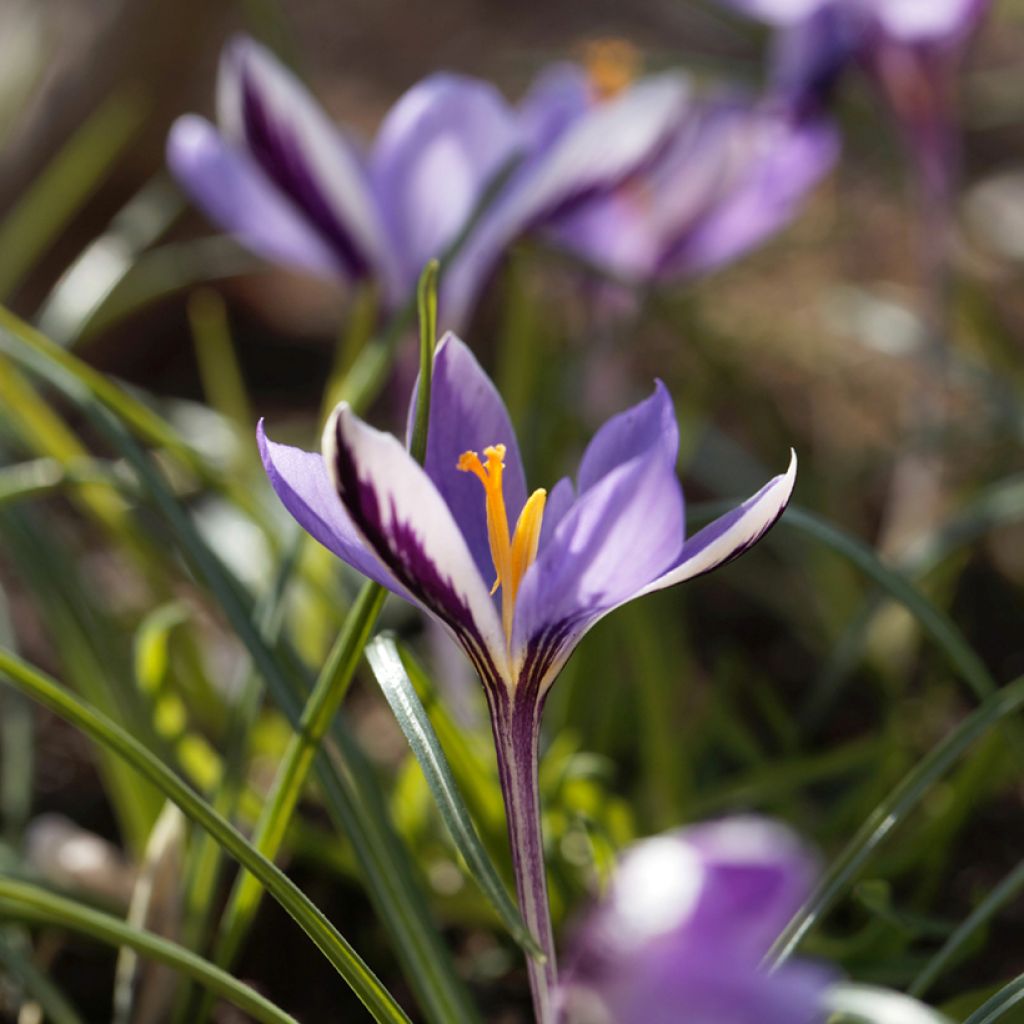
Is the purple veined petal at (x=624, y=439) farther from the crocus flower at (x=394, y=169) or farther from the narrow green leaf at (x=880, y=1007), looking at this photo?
the crocus flower at (x=394, y=169)

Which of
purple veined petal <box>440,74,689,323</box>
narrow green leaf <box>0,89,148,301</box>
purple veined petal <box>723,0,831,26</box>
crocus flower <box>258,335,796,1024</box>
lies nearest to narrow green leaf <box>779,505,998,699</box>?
crocus flower <box>258,335,796,1024</box>

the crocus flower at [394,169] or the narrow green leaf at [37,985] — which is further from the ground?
the crocus flower at [394,169]

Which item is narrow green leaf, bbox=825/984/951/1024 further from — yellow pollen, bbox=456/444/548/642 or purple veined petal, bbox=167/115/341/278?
purple veined petal, bbox=167/115/341/278

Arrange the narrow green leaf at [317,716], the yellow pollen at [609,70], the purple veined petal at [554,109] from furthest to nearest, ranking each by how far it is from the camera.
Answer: the yellow pollen at [609,70] → the purple veined petal at [554,109] → the narrow green leaf at [317,716]

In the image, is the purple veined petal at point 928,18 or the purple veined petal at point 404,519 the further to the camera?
the purple veined petal at point 928,18

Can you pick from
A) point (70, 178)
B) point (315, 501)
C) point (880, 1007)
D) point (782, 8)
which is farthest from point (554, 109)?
point (70, 178)

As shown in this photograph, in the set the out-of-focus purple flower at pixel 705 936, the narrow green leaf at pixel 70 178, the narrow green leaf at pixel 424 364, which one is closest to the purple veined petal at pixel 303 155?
the narrow green leaf at pixel 424 364
